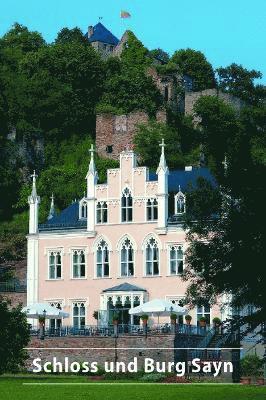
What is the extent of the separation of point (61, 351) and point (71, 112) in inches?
2114

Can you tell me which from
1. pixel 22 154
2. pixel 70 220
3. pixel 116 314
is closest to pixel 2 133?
pixel 22 154

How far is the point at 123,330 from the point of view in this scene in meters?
81.6

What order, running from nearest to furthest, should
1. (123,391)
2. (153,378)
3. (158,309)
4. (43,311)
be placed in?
1. (123,391)
2. (153,378)
3. (158,309)
4. (43,311)

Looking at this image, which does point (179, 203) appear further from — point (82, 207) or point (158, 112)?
point (158, 112)

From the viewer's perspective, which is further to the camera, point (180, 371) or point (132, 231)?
point (132, 231)

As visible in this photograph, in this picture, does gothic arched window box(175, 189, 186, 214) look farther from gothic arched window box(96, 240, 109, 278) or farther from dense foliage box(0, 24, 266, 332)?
gothic arched window box(96, 240, 109, 278)

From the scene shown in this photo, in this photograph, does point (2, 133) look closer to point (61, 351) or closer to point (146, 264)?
point (146, 264)

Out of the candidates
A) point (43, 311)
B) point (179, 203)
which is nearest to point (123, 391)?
point (43, 311)

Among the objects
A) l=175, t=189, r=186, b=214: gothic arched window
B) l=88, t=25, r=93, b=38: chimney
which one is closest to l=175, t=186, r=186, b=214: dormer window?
l=175, t=189, r=186, b=214: gothic arched window

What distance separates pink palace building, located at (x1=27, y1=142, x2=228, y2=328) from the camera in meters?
91.7

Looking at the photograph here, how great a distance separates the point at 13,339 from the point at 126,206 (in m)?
28.7

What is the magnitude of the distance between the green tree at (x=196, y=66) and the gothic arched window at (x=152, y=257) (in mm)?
52968

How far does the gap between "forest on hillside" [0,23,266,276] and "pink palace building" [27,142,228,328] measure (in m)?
11.4

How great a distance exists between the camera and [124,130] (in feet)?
395
